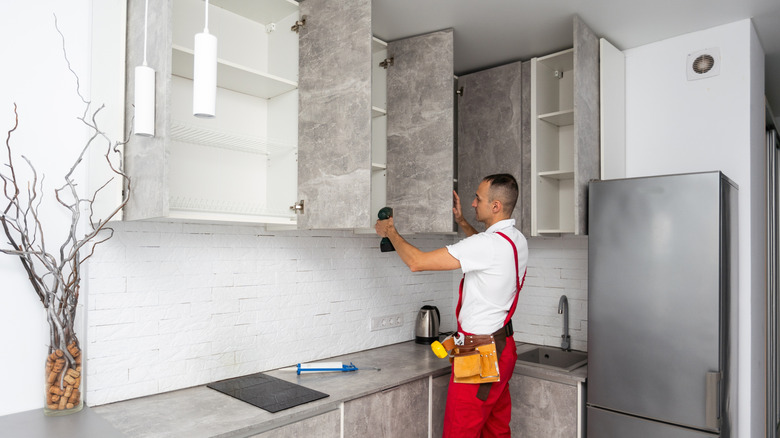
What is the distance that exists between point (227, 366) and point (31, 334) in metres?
0.82

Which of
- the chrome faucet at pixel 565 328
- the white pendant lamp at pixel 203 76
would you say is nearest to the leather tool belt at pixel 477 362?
the chrome faucet at pixel 565 328

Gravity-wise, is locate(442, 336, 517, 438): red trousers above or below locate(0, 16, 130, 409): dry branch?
below

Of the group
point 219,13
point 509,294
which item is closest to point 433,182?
point 509,294

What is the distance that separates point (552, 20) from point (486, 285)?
1.49 meters

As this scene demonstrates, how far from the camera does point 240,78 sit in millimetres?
2260

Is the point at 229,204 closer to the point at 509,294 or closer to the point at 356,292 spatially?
the point at 356,292

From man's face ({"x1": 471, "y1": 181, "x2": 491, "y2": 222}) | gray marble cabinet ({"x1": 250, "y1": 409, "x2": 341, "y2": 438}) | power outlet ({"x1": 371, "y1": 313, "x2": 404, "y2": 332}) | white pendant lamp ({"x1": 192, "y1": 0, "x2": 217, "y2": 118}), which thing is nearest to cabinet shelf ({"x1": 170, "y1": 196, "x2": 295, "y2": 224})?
white pendant lamp ({"x1": 192, "y1": 0, "x2": 217, "y2": 118})

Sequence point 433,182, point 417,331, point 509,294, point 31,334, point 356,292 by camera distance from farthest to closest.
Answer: point 417,331 < point 356,292 < point 433,182 < point 509,294 < point 31,334

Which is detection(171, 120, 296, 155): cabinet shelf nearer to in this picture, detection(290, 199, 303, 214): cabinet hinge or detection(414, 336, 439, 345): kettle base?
detection(290, 199, 303, 214): cabinet hinge

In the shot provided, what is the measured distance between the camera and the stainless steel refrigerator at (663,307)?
2260 mm

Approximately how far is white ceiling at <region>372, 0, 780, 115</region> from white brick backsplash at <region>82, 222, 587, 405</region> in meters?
1.26

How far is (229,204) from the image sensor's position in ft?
7.82

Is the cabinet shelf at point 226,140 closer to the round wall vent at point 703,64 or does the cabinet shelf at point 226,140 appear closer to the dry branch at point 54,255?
the dry branch at point 54,255

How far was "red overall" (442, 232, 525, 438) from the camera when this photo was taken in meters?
2.39
